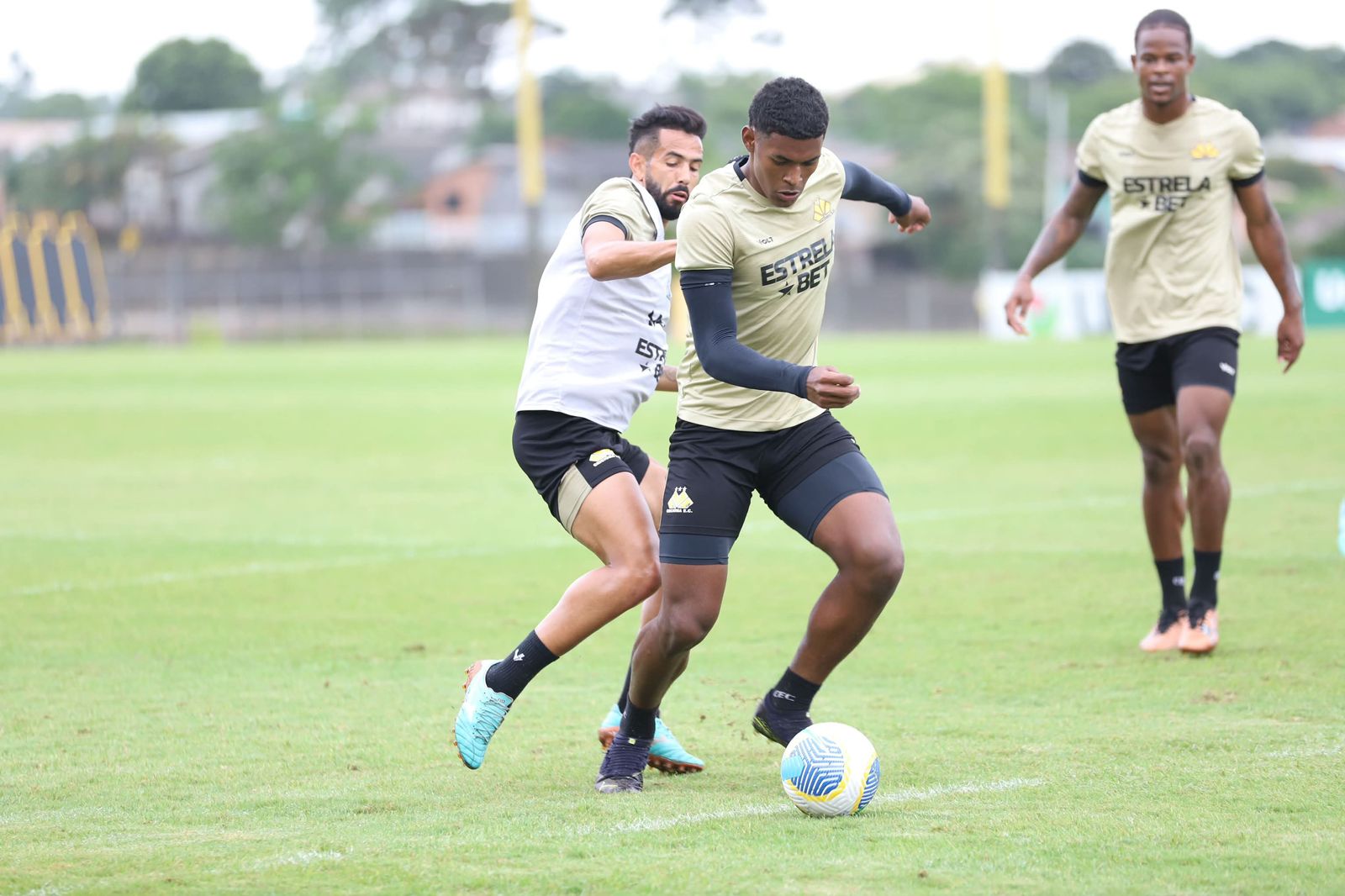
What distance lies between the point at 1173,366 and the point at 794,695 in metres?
3.18

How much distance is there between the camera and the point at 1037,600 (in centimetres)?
929

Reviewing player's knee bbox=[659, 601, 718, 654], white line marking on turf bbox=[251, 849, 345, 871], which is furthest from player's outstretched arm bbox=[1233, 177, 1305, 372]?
white line marking on turf bbox=[251, 849, 345, 871]

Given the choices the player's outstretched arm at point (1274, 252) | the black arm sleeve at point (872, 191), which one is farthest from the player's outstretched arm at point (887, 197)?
the player's outstretched arm at point (1274, 252)

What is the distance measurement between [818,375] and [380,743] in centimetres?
222

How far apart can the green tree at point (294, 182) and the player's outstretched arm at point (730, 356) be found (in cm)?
7354

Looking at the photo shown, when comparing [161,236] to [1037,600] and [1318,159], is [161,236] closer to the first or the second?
[1318,159]

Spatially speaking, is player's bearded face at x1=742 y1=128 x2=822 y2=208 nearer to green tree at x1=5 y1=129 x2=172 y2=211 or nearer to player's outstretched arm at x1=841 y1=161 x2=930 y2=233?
player's outstretched arm at x1=841 y1=161 x2=930 y2=233

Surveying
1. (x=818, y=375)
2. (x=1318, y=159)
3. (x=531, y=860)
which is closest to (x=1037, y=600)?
(x=818, y=375)

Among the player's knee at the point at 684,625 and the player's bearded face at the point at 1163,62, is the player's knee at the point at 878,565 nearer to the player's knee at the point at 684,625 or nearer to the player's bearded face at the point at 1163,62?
the player's knee at the point at 684,625

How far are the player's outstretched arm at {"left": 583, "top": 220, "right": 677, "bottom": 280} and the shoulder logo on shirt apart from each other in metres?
0.69

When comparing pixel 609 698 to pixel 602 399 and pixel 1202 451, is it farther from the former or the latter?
pixel 1202 451

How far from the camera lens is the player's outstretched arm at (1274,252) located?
26.8 feet

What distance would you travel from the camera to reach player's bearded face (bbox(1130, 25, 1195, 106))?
26.0 ft

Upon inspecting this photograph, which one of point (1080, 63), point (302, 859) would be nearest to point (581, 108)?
point (1080, 63)
